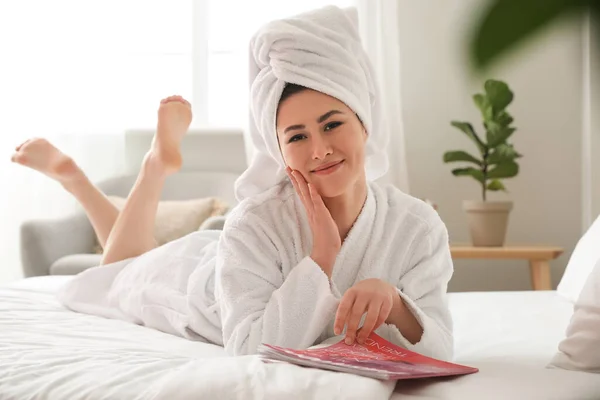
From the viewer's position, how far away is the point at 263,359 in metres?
1.13

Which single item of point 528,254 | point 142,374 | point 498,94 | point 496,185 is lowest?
point 528,254

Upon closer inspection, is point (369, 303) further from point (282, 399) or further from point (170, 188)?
point (170, 188)

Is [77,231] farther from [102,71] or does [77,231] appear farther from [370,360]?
[370,360]

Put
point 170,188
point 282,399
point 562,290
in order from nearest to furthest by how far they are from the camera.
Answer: point 282,399 < point 562,290 < point 170,188

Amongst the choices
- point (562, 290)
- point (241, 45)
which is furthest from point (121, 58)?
point (562, 290)

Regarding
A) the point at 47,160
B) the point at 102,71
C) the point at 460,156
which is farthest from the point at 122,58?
the point at 460,156

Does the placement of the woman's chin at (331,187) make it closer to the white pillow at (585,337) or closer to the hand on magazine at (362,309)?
the hand on magazine at (362,309)

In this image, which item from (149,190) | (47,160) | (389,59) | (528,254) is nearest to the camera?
(149,190)

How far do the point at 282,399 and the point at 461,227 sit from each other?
3177 millimetres

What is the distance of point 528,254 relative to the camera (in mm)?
3295

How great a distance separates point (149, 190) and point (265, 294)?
1105mm

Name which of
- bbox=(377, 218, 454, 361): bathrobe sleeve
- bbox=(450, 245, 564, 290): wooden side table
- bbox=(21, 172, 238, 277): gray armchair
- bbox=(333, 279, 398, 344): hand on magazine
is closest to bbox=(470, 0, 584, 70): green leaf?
bbox=(333, 279, 398, 344): hand on magazine

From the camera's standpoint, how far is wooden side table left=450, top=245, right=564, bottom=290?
3.30 metres

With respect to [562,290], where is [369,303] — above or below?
above
